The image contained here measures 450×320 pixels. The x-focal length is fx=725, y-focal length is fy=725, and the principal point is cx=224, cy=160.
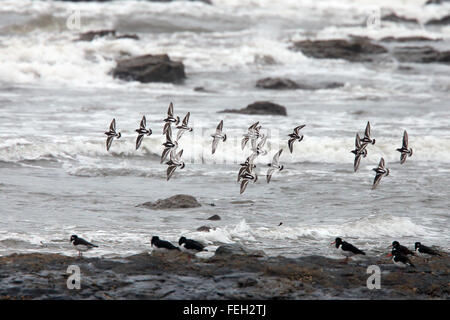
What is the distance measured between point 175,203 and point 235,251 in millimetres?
3889

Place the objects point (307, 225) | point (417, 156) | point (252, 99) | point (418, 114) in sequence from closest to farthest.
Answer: point (307, 225) < point (417, 156) < point (418, 114) < point (252, 99)

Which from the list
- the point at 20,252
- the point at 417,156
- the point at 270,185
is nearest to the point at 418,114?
the point at 417,156

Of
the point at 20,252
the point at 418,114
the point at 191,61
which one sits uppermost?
the point at 191,61

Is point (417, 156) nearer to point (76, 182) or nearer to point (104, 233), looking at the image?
point (76, 182)

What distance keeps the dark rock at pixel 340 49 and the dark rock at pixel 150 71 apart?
416 inches

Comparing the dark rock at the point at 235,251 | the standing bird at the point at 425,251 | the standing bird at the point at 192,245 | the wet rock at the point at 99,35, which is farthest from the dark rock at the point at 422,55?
the standing bird at the point at 192,245

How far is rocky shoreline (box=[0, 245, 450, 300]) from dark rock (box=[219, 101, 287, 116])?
50.5 feet

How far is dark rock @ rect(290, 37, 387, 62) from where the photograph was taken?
40750 millimetres

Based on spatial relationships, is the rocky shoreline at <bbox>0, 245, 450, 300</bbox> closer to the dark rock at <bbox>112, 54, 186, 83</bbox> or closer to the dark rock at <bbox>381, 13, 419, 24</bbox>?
the dark rock at <bbox>112, 54, 186, 83</bbox>

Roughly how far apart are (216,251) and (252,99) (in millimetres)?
19711

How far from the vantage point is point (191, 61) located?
38219 mm

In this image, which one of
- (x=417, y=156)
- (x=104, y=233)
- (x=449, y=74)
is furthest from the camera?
(x=449, y=74)

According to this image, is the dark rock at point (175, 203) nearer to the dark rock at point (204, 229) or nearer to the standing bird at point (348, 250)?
the dark rock at point (204, 229)

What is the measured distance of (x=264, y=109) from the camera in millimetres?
26156
